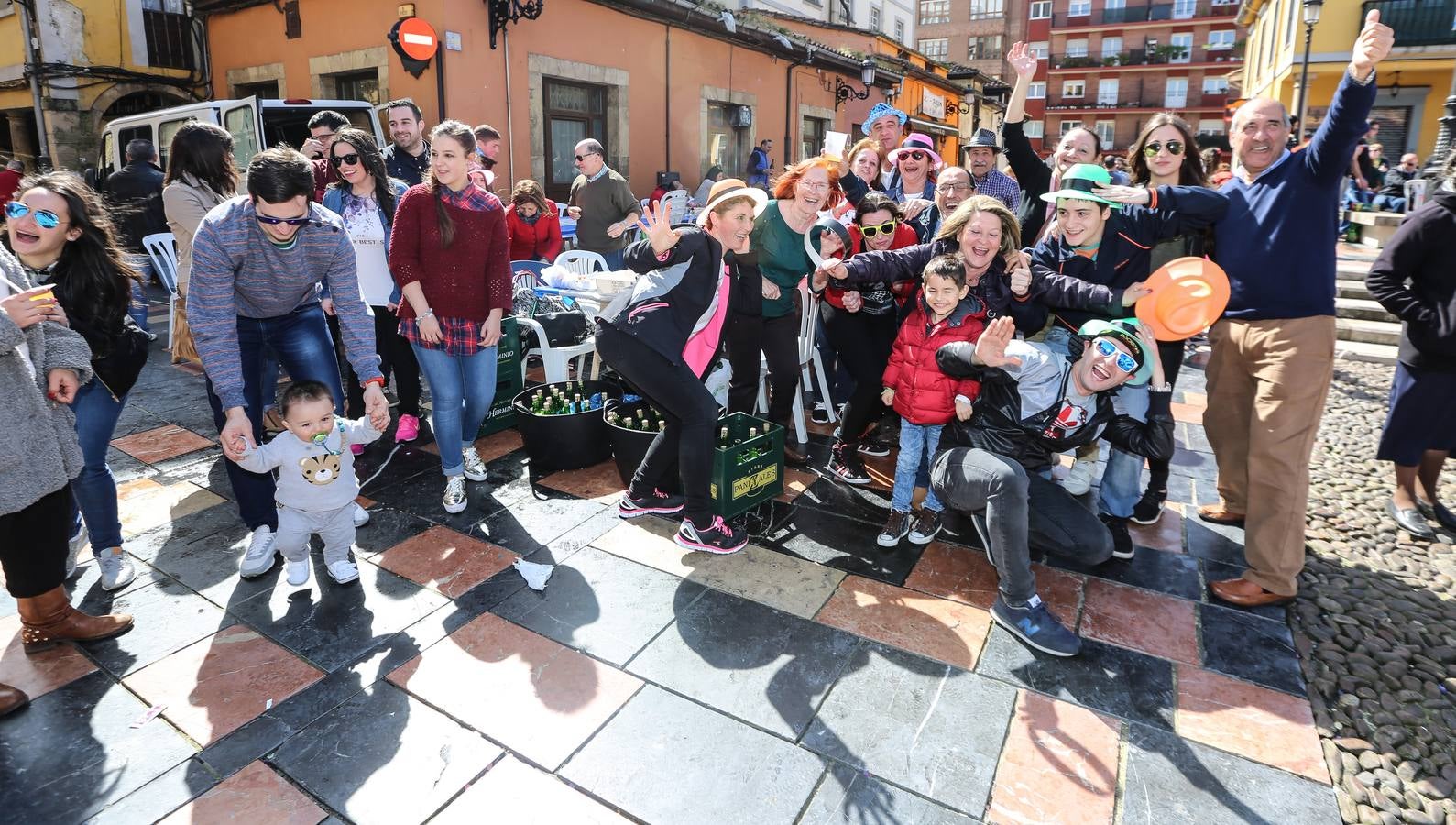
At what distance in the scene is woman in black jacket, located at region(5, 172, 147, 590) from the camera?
9.27 ft

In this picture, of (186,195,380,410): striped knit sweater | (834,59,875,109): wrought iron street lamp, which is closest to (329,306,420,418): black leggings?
(186,195,380,410): striped knit sweater

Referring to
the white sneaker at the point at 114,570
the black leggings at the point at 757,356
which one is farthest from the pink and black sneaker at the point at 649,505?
the white sneaker at the point at 114,570

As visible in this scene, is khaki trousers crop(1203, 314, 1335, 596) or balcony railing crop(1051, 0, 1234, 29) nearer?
khaki trousers crop(1203, 314, 1335, 596)

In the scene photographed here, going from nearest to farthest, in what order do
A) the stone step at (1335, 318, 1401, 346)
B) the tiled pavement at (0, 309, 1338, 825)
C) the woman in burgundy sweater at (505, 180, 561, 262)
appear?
the tiled pavement at (0, 309, 1338, 825) → the woman in burgundy sweater at (505, 180, 561, 262) → the stone step at (1335, 318, 1401, 346)

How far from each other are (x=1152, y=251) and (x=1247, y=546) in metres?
1.52

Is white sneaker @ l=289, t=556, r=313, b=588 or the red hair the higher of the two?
the red hair

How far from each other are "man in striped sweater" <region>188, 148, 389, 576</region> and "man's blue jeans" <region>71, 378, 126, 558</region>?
0.39 metres

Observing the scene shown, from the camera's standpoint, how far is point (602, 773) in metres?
2.24

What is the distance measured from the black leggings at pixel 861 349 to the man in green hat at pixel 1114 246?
3.00 feet

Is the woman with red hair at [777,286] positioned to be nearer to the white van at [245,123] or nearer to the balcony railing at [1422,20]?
the white van at [245,123]

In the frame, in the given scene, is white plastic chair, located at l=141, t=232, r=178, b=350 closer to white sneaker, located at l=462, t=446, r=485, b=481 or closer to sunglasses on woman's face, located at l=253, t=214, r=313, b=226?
white sneaker, located at l=462, t=446, r=485, b=481

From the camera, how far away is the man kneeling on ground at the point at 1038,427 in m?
3.07

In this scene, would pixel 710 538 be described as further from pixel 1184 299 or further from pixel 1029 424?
pixel 1184 299

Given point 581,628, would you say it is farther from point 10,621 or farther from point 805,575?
point 10,621
